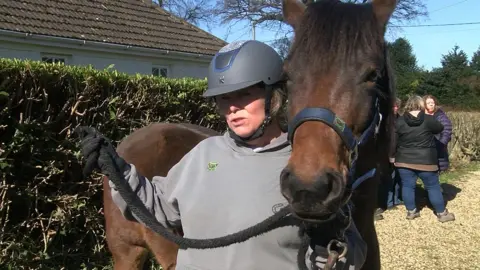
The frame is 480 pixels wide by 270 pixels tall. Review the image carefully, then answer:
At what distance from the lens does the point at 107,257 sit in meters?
5.15

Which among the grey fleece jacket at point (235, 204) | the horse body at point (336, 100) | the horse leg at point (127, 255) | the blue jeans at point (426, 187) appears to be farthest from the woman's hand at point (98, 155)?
the blue jeans at point (426, 187)

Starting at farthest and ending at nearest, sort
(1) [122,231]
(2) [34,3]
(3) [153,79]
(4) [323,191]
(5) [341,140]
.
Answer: (2) [34,3]
(3) [153,79]
(1) [122,231]
(5) [341,140]
(4) [323,191]

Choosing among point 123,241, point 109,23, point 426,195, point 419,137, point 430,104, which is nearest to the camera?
point 123,241

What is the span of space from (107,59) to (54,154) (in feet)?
26.6

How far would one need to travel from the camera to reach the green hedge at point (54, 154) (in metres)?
4.20

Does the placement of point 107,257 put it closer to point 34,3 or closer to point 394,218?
point 394,218

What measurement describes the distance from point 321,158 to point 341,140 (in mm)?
154

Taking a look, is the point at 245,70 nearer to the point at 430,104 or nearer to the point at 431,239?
the point at 431,239

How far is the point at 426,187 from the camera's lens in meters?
8.52

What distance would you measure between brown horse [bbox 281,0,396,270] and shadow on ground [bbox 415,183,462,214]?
771 cm

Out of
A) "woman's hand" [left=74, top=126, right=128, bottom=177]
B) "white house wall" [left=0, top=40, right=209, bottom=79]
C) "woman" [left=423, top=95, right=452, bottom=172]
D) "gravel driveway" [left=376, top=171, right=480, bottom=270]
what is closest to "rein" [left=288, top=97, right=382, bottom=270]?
"woman's hand" [left=74, top=126, right=128, bottom=177]

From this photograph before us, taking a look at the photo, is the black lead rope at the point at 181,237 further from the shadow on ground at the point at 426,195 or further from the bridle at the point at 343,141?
the shadow on ground at the point at 426,195

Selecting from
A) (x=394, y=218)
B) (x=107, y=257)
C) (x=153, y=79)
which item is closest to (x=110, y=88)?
(x=153, y=79)

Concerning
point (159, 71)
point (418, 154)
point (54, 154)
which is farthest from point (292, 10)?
point (159, 71)
